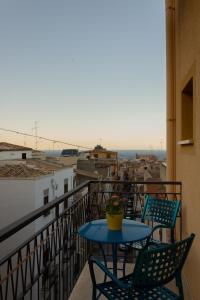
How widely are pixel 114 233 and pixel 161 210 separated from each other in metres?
1.07

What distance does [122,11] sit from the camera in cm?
717

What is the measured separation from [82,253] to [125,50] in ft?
22.7

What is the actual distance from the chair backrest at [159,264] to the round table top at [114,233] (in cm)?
56

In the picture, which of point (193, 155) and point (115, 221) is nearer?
point (115, 221)

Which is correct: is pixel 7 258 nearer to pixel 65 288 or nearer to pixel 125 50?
pixel 65 288

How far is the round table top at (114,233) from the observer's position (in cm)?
233

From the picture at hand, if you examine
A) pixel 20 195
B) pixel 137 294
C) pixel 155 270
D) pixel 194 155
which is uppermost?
pixel 194 155

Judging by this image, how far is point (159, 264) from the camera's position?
1669mm

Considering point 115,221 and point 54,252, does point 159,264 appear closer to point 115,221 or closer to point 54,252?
point 115,221

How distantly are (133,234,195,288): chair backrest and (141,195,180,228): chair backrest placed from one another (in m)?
1.41

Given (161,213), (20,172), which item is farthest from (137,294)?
(20,172)

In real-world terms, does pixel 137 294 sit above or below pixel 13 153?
below

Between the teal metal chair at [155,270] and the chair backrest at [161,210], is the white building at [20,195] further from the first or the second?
the teal metal chair at [155,270]

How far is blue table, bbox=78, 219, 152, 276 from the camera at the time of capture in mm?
2320
